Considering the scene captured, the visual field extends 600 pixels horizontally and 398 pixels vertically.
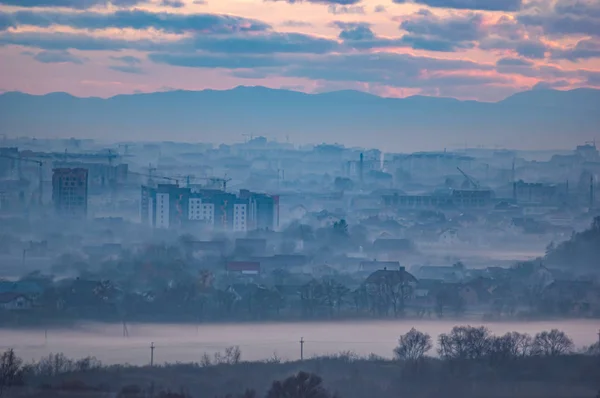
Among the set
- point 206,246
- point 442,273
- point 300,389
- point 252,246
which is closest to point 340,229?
point 252,246

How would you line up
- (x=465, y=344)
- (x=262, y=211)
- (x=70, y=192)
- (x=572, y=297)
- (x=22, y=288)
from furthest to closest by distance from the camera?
(x=70, y=192)
(x=262, y=211)
(x=572, y=297)
(x=22, y=288)
(x=465, y=344)

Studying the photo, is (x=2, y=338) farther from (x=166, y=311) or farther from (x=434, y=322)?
(x=434, y=322)

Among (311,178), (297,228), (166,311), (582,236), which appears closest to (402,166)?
(311,178)

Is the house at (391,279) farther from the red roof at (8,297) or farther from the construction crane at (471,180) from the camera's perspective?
the construction crane at (471,180)

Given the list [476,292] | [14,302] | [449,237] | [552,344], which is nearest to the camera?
[552,344]

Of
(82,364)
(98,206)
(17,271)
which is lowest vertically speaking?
(82,364)

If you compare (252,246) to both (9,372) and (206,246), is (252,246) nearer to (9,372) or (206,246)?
(206,246)
